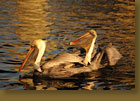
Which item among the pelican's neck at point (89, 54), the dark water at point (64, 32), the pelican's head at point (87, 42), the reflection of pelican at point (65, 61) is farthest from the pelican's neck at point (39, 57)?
the pelican's neck at point (89, 54)

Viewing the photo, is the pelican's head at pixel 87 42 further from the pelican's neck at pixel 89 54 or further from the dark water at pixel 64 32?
the dark water at pixel 64 32

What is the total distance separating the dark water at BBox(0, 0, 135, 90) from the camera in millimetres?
9547

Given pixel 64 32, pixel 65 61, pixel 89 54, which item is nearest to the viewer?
pixel 65 61

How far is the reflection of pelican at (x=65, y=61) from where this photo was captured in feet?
31.9

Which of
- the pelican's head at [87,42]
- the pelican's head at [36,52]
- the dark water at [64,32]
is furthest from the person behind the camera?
the pelican's head at [87,42]

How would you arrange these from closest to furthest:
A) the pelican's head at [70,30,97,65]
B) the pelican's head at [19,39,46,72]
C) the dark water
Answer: the dark water
the pelican's head at [19,39,46,72]
the pelican's head at [70,30,97,65]

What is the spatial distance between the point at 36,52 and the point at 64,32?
31.8 inches

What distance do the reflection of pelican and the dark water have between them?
0.45ft

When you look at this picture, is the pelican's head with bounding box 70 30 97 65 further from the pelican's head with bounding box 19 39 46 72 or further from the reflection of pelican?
the pelican's head with bounding box 19 39 46 72

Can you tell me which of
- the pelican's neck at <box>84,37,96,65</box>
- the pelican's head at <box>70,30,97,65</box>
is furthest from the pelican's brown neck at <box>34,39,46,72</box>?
the pelican's neck at <box>84,37,96,65</box>

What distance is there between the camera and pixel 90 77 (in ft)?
32.3

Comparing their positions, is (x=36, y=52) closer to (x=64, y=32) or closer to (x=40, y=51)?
(x=40, y=51)

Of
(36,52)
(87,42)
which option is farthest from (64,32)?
(36,52)

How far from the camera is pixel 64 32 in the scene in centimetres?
1026
